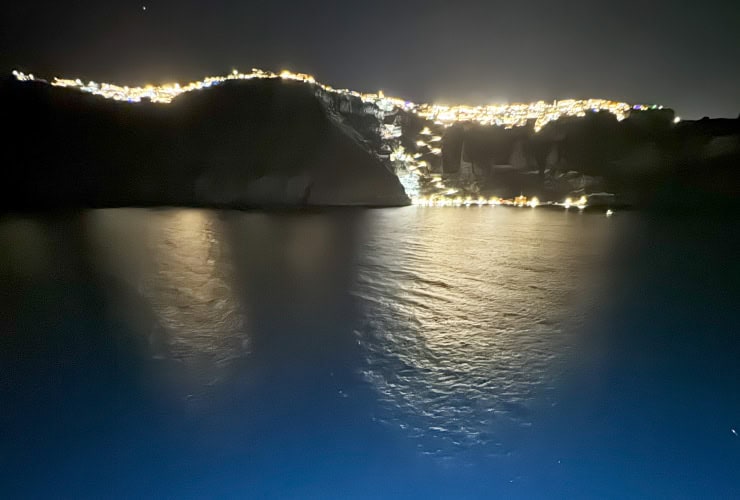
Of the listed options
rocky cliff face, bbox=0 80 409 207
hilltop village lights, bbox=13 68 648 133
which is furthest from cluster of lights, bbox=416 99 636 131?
rocky cliff face, bbox=0 80 409 207

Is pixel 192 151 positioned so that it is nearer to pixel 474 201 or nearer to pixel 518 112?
pixel 474 201

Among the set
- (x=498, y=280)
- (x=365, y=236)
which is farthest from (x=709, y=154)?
(x=498, y=280)

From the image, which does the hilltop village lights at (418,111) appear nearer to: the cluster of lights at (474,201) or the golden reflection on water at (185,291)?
the cluster of lights at (474,201)

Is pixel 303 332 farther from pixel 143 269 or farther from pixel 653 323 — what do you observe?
pixel 143 269

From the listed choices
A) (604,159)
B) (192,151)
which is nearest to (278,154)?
(192,151)

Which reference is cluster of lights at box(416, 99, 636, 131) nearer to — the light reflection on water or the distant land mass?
the distant land mass
